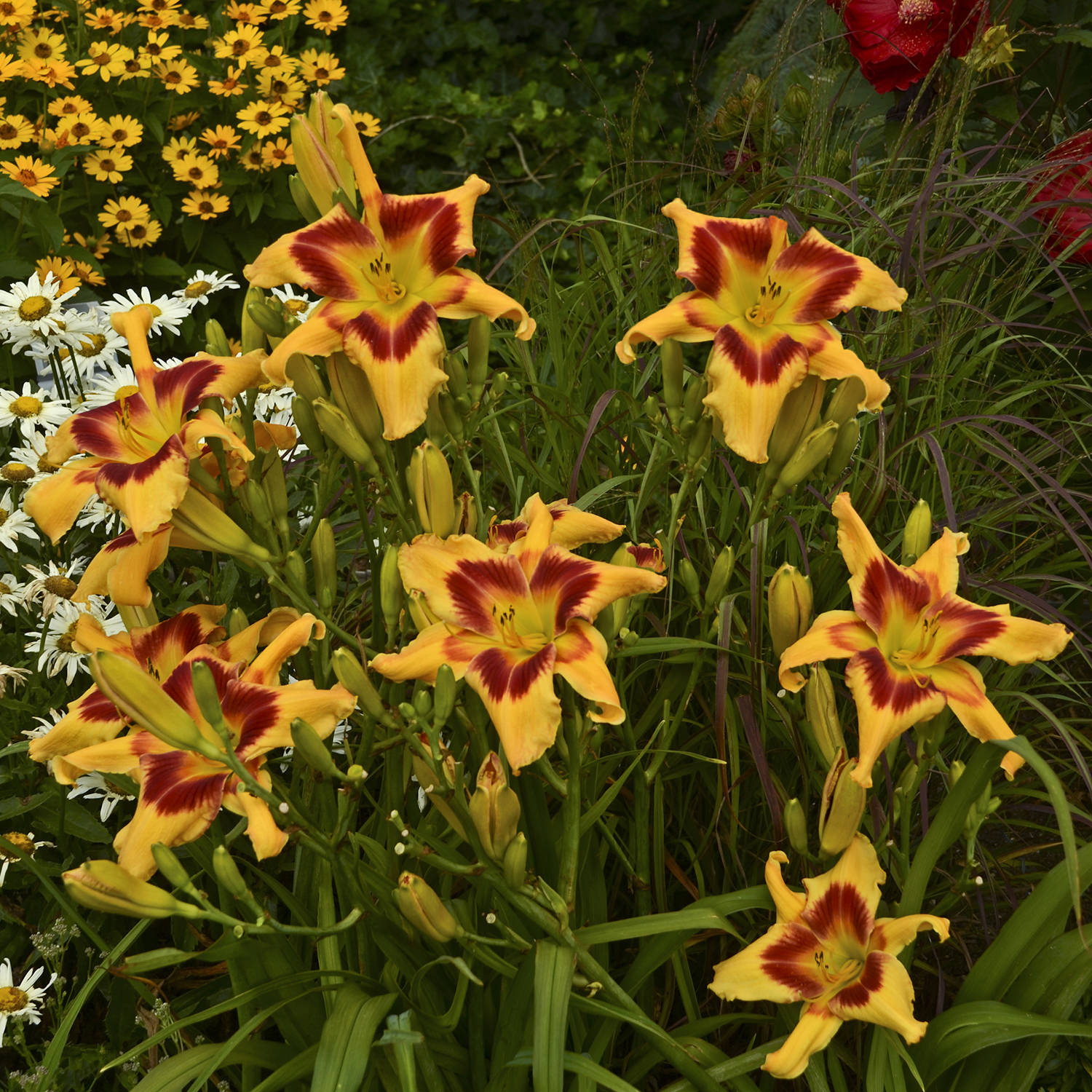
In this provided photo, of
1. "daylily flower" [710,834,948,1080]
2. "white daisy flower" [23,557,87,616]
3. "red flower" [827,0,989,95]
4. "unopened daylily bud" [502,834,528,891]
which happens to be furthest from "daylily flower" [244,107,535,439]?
"red flower" [827,0,989,95]

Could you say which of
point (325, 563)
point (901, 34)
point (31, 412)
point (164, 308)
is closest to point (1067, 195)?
point (901, 34)

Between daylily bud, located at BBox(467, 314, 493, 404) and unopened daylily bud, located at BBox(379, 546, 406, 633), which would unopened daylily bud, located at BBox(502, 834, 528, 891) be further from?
daylily bud, located at BBox(467, 314, 493, 404)

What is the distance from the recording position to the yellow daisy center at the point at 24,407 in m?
2.42

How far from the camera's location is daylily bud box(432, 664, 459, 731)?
1.24m

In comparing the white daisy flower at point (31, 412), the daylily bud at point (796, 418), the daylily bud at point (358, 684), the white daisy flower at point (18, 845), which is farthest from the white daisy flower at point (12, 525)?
the daylily bud at point (796, 418)

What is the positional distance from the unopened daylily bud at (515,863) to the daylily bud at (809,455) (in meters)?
0.57

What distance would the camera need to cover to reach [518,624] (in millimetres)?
1386

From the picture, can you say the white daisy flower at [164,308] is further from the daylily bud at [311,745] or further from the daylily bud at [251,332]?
the daylily bud at [311,745]

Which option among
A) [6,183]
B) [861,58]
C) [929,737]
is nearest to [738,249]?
[929,737]

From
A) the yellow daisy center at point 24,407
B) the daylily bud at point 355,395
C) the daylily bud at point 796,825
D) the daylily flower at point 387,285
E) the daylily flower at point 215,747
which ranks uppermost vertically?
the daylily flower at point 387,285

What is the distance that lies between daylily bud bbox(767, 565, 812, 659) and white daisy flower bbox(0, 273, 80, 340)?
174 centimetres

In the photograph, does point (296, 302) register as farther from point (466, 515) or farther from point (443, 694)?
point (443, 694)

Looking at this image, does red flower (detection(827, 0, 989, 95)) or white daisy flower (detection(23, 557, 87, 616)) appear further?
red flower (detection(827, 0, 989, 95))

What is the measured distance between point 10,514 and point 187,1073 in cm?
126
